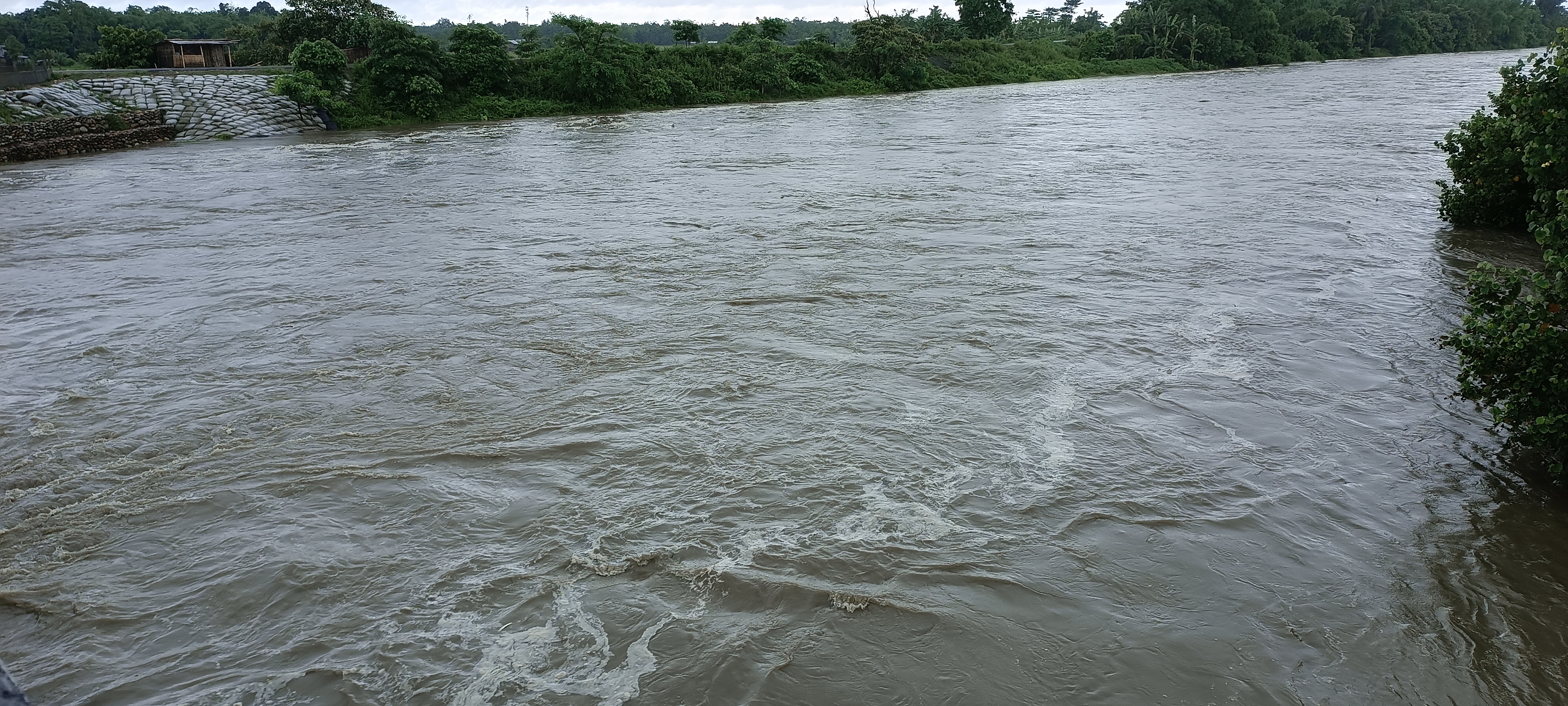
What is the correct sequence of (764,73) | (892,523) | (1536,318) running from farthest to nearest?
1. (764,73)
2. (1536,318)
3. (892,523)

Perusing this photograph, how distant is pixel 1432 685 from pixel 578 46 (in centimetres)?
3234

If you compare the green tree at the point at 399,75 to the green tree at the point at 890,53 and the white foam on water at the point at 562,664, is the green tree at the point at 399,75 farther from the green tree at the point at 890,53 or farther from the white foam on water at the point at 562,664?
the white foam on water at the point at 562,664

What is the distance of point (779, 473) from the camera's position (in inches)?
185

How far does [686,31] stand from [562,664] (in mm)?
37968

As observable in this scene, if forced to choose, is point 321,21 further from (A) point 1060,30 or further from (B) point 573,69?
(A) point 1060,30

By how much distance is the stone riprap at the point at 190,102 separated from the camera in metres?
23.2

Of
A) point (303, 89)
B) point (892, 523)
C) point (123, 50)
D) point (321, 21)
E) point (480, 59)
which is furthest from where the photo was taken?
point (321, 21)

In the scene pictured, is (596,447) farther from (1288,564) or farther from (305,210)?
(305,210)

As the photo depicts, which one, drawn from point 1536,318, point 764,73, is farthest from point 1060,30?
point 1536,318

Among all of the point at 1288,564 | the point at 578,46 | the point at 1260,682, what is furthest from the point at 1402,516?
the point at 578,46

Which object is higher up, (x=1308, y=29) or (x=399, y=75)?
(x=1308, y=29)

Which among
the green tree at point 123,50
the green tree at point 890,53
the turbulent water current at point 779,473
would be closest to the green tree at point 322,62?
the green tree at point 123,50

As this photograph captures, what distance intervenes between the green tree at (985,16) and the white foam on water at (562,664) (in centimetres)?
5434

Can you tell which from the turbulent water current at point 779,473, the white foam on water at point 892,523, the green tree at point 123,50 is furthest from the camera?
the green tree at point 123,50
